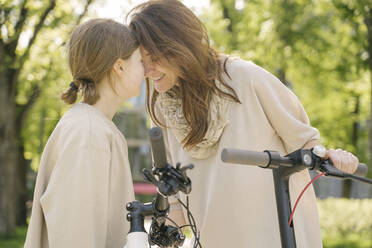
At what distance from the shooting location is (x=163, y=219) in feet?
6.03

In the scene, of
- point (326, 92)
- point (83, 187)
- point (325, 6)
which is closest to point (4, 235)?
point (325, 6)

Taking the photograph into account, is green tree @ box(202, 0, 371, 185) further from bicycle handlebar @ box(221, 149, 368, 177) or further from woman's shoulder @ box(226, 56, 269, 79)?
bicycle handlebar @ box(221, 149, 368, 177)

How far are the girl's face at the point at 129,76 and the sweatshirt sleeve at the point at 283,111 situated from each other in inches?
21.7

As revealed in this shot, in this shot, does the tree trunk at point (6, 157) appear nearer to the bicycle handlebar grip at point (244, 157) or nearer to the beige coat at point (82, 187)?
the beige coat at point (82, 187)

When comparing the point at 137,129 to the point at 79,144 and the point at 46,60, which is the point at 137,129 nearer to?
the point at 46,60

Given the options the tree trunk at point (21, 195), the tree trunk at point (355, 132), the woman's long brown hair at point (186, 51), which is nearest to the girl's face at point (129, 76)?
the woman's long brown hair at point (186, 51)

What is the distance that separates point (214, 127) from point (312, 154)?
842 mm

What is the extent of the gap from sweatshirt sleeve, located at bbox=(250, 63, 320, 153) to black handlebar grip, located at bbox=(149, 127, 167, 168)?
98 centimetres

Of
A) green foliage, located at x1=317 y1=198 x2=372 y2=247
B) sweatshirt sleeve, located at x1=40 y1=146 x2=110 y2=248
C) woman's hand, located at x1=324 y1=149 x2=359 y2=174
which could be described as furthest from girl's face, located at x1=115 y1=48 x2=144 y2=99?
green foliage, located at x1=317 y1=198 x2=372 y2=247

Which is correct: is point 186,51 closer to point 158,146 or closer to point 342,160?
point 342,160

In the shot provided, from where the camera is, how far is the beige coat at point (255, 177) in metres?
2.39

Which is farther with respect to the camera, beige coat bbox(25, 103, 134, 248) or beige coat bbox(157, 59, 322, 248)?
beige coat bbox(157, 59, 322, 248)

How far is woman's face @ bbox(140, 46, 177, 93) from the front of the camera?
253 cm

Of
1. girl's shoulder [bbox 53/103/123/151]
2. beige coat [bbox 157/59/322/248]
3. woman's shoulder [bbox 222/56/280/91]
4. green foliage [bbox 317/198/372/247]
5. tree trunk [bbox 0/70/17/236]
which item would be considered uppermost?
woman's shoulder [bbox 222/56/280/91]
